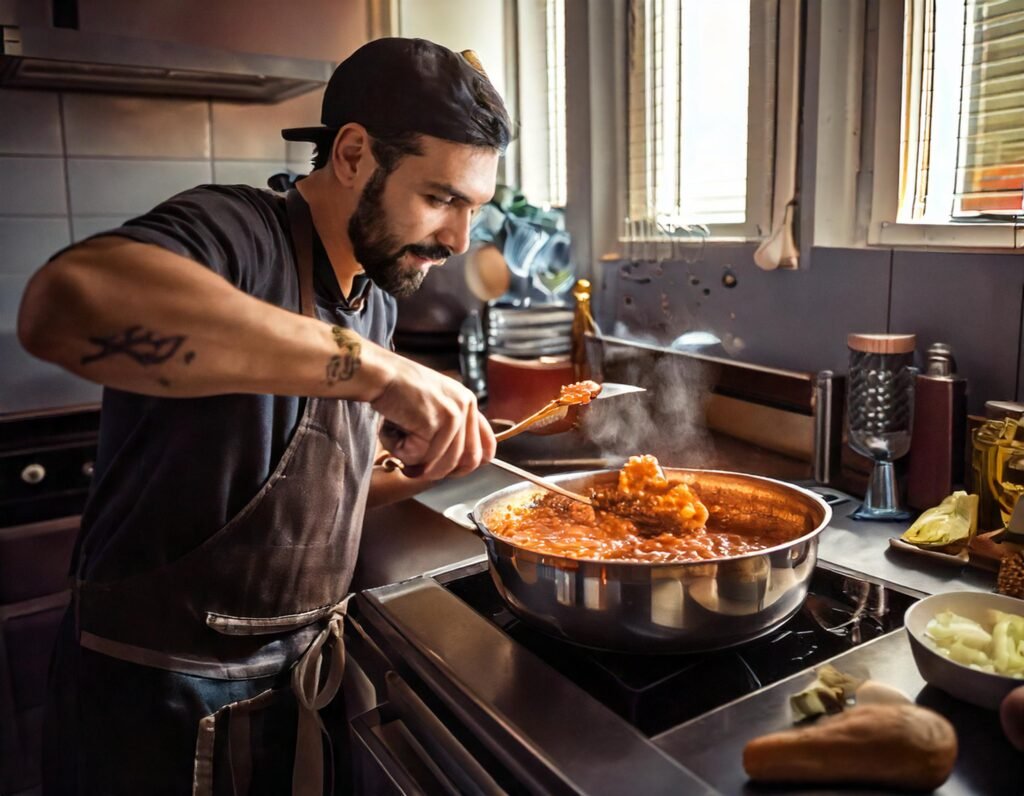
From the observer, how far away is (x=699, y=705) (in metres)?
0.89

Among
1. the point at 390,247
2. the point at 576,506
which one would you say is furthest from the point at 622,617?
the point at 390,247

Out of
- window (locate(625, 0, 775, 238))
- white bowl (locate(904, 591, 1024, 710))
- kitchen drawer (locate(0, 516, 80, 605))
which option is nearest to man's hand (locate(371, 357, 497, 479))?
white bowl (locate(904, 591, 1024, 710))

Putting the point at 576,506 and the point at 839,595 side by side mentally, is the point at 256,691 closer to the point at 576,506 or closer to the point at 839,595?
the point at 576,506

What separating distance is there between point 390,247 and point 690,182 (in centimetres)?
126

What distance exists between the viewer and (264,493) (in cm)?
116

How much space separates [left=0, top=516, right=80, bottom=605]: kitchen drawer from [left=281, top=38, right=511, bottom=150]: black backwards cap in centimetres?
143

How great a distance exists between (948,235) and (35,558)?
2154 mm

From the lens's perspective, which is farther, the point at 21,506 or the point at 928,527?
the point at 21,506

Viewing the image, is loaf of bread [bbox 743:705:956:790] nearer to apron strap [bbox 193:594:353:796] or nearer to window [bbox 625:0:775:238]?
apron strap [bbox 193:594:353:796]

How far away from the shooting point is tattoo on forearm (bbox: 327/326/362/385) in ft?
2.91

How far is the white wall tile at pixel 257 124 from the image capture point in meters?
2.81

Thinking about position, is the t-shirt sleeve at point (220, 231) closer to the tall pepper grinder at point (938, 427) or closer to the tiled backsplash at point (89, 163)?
the tall pepper grinder at point (938, 427)

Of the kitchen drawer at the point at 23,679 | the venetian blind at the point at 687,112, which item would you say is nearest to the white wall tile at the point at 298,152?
the venetian blind at the point at 687,112

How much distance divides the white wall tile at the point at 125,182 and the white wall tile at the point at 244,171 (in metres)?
0.04
